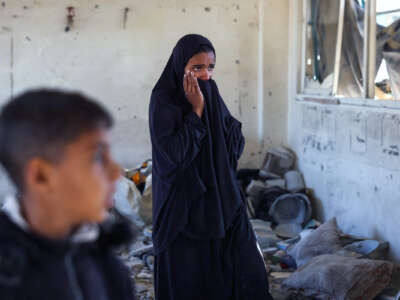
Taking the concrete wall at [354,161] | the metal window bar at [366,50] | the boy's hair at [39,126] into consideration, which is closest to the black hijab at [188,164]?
the boy's hair at [39,126]

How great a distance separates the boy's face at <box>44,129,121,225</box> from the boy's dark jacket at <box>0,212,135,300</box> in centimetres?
7

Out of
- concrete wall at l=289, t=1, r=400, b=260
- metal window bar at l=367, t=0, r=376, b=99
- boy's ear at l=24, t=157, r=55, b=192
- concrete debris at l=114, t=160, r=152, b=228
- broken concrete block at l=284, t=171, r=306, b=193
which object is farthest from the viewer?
broken concrete block at l=284, t=171, r=306, b=193

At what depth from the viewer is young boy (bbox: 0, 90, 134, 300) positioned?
99 centimetres

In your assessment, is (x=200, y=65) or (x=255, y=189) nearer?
(x=200, y=65)

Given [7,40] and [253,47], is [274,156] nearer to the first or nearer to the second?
[253,47]

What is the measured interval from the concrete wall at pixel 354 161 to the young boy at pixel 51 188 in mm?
3556

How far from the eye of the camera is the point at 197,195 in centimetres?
284

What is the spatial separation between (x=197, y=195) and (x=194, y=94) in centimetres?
52

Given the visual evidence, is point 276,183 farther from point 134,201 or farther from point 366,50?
point 366,50

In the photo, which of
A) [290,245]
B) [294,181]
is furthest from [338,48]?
[290,245]

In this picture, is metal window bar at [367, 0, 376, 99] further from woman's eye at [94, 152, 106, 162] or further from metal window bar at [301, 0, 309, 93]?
woman's eye at [94, 152, 106, 162]

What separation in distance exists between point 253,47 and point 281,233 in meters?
2.31

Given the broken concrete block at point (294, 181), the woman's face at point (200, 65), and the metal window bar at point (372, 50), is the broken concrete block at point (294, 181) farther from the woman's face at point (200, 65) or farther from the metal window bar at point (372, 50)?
the woman's face at point (200, 65)

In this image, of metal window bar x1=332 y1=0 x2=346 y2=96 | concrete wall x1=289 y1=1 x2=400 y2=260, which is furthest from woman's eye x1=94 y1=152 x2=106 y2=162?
metal window bar x1=332 y1=0 x2=346 y2=96
